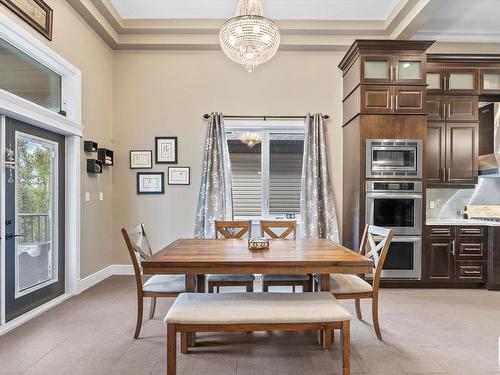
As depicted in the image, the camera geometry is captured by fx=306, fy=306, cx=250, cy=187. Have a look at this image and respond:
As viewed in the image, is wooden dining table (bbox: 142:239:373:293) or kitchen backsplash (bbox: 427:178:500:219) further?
kitchen backsplash (bbox: 427:178:500:219)

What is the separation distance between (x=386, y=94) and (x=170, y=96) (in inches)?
120

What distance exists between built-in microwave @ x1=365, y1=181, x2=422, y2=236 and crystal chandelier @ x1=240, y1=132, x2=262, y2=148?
1.75m

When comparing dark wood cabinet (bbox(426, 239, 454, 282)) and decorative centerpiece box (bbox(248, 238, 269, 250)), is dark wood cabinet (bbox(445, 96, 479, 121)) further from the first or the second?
decorative centerpiece box (bbox(248, 238, 269, 250))

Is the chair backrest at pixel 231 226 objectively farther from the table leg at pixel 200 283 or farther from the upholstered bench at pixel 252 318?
the upholstered bench at pixel 252 318

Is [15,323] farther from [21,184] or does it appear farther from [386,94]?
[386,94]

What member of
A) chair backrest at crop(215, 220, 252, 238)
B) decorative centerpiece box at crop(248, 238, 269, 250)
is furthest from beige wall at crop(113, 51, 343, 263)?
decorative centerpiece box at crop(248, 238, 269, 250)

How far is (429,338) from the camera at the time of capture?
260 cm

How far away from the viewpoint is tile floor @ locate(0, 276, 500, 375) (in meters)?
2.14

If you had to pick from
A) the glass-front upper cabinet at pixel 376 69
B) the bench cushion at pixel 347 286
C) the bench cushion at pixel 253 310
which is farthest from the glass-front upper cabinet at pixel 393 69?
the bench cushion at pixel 253 310

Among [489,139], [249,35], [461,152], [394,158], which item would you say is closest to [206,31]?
[249,35]

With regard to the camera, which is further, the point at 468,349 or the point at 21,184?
the point at 21,184

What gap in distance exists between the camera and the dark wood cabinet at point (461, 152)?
13.6ft

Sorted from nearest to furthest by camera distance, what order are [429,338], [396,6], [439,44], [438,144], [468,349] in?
[468,349] → [429,338] → [396,6] → [438,144] → [439,44]

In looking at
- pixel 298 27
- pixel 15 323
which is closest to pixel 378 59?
pixel 298 27
